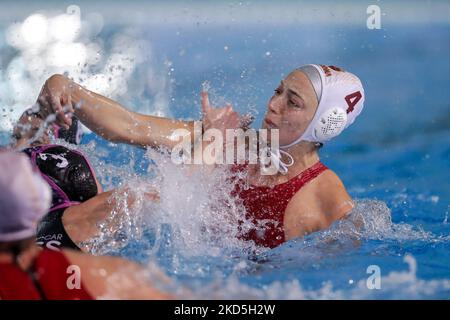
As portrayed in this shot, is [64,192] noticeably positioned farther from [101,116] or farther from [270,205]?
[270,205]

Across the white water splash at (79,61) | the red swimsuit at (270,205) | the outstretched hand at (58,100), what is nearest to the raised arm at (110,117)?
the outstretched hand at (58,100)

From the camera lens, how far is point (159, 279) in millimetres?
1915

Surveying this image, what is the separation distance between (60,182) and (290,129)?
38.9 inches

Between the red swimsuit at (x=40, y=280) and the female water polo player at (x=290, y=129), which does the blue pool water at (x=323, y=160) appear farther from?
the red swimsuit at (x=40, y=280)

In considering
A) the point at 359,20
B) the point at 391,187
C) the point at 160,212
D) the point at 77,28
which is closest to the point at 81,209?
the point at 160,212

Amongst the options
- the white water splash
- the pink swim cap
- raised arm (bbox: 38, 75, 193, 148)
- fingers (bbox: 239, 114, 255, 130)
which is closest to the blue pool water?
the white water splash

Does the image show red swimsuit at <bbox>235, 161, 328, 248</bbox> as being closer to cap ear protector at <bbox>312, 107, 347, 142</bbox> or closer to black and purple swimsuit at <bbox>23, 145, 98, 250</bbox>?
cap ear protector at <bbox>312, 107, 347, 142</bbox>

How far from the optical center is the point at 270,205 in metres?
3.21

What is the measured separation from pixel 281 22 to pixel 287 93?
422 centimetres

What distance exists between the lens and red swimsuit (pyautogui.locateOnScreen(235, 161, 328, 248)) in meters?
3.18

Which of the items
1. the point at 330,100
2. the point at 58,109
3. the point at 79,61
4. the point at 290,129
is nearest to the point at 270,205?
the point at 290,129

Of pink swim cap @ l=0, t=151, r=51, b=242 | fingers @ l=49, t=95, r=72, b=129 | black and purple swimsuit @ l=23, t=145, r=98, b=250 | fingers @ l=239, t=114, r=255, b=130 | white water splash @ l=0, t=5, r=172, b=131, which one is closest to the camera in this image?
pink swim cap @ l=0, t=151, r=51, b=242

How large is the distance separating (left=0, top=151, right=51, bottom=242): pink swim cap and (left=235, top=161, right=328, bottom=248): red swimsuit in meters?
1.57

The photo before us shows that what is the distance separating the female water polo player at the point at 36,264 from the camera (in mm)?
1683
